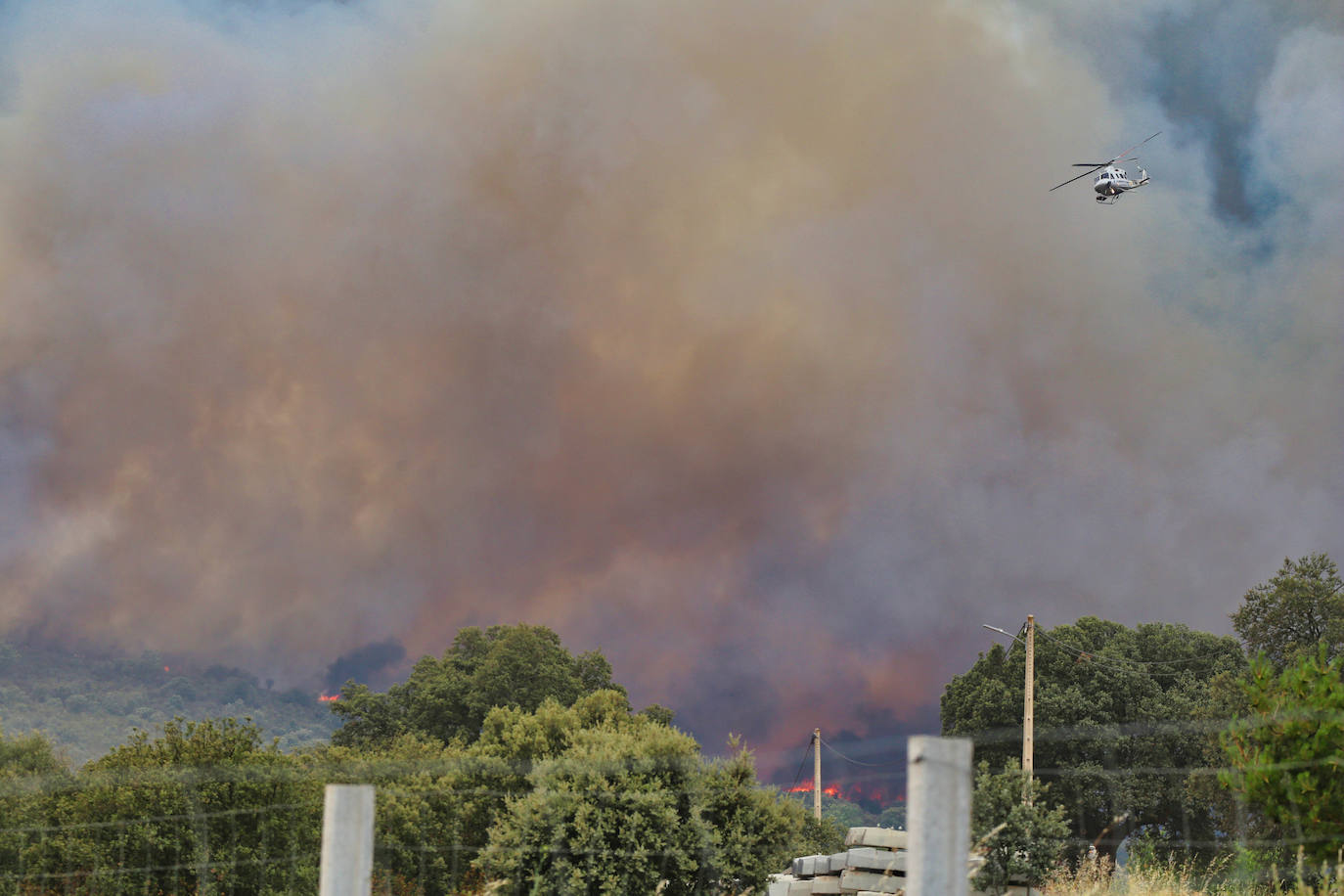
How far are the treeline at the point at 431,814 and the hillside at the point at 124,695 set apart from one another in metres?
95.3

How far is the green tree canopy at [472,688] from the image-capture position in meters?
49.5

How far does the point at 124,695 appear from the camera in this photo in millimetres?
136500

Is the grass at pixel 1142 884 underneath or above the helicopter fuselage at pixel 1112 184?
underneath

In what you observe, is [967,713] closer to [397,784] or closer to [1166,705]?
[1166,705]

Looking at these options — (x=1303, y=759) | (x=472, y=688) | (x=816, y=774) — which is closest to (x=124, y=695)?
Answer: (x=472, y=688)

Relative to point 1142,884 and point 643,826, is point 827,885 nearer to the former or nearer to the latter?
point 643,826

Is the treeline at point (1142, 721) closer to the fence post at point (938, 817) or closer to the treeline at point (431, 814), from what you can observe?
the treeline at point (431, 814)

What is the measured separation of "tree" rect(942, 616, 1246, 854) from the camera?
4128 cm

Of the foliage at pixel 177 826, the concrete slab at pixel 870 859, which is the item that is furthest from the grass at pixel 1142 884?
the foliage at pixel 177 826

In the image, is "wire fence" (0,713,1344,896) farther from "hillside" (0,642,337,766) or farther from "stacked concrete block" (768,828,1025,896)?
"hillside" (0,642,337,766)

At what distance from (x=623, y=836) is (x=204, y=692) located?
147 meters

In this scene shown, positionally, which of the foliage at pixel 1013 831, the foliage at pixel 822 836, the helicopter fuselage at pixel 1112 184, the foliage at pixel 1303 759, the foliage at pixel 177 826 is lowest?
the foliage at pixel 822 836

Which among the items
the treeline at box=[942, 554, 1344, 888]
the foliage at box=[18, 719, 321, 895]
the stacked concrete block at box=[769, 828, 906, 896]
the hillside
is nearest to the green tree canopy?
the treeline at box=[942, 554, 1344, 888]

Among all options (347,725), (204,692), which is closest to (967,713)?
(347,725)
